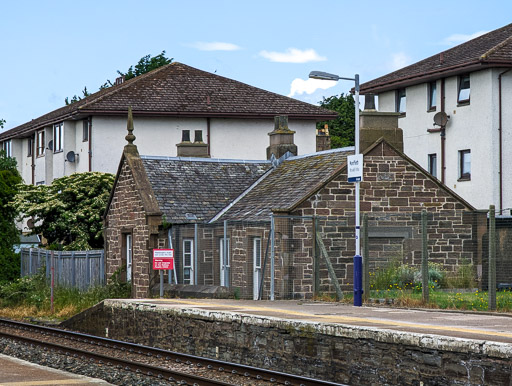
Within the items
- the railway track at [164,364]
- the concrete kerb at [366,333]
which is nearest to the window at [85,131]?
the railway track at [164,364]

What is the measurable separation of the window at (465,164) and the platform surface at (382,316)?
851 inches

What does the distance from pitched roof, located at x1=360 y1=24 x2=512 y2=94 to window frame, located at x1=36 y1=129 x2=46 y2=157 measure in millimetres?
18665

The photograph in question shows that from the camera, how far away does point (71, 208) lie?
39562mm

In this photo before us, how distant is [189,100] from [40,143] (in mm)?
11962

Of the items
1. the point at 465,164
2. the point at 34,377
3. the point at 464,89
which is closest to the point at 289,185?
the point at 34,377

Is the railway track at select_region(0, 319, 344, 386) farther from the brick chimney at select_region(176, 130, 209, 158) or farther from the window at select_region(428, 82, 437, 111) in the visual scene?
the window at select_region(428, 82, 437, 111)

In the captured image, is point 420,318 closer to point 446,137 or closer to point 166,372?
point 166,372

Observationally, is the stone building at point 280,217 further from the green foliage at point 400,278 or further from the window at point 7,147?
the window at point 7,147

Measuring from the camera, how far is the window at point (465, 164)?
140ft

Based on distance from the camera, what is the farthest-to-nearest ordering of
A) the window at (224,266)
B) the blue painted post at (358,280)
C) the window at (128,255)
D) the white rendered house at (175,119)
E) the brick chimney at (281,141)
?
the white rendered house at (175,119)
the brick chimney at (281,141)
the window at (128,255)
the window at (224,266)
the blue painted post at (358,280)

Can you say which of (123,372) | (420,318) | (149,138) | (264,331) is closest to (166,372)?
(123,372)

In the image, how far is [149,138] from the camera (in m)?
50.1

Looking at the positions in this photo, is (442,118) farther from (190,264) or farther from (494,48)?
(190,264)

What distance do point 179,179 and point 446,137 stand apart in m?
17.0
